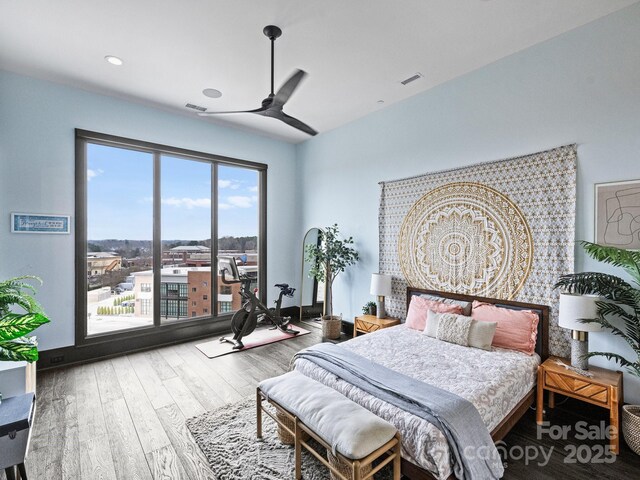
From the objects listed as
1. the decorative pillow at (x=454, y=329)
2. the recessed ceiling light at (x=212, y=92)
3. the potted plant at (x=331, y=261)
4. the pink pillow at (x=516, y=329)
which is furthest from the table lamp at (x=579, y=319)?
the recessed ceiling light at (x=212, y=92)

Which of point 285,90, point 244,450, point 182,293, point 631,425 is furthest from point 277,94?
point 631,425

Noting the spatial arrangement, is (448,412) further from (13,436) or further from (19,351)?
(13,436)

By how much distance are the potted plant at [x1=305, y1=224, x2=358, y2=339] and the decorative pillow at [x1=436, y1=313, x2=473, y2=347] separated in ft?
6.18

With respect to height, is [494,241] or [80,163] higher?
[80,163]

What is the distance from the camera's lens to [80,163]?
12.8 feet

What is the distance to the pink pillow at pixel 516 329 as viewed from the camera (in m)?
2.83

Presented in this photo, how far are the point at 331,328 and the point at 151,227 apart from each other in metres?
3.14

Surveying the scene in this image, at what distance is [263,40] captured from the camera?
2.95 meters

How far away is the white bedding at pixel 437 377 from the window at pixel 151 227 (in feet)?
9.54

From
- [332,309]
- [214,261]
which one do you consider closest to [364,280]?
[332,309]

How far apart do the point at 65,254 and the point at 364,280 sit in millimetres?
4073

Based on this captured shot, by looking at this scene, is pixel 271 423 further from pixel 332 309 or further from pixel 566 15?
pixel 566 15

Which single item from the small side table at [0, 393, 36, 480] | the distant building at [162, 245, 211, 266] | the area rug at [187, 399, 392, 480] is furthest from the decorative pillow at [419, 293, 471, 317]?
the small side table at [0, 393, 36, 480]

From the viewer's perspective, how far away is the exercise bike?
4.52 metres
